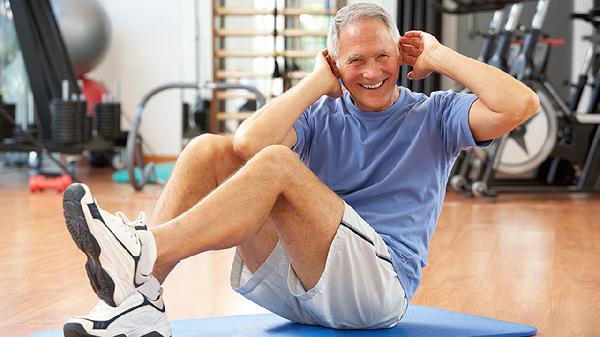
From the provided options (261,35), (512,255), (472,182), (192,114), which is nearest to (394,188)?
(512,255)

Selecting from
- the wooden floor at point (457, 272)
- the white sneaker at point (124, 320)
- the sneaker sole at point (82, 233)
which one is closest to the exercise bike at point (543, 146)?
the wooden floor at point (457, 272)

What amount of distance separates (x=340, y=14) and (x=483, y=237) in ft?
7.54

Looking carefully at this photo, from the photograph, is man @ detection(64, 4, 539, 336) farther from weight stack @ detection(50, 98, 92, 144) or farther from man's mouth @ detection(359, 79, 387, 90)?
weight stack @ detection(50, 98, 92, 144)

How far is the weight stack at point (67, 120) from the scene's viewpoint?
264 inches

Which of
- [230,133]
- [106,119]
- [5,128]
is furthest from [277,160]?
[230,133]

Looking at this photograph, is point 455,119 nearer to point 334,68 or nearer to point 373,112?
point 373,112

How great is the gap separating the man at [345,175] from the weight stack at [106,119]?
16.6 feet

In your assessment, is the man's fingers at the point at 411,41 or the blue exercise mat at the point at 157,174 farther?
the blue exercise mat at the point at 157,174

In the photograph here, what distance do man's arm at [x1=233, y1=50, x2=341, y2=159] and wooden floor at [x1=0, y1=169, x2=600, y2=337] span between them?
667 mm

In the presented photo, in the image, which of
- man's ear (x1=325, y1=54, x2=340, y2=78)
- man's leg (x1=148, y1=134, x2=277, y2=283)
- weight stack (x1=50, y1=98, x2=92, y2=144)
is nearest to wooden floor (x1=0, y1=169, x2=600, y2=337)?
man's leg (x1=148, y1=134, x2=277, y2=283)

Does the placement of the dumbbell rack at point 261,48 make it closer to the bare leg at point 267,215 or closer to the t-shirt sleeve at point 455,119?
the t-shirt sleeve at point 455,119

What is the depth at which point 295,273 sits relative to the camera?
2211 millimetres

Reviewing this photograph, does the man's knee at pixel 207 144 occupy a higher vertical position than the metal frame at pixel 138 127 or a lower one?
higher

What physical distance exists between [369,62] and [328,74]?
113mm
